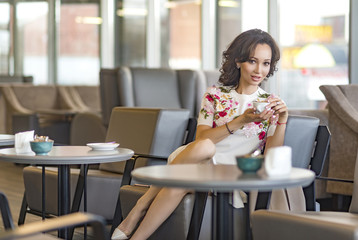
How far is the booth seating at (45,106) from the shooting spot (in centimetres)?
884

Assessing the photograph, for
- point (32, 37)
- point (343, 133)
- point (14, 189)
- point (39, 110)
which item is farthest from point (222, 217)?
point (32, 37)

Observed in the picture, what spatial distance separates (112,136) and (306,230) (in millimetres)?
2326

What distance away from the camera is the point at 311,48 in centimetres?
713

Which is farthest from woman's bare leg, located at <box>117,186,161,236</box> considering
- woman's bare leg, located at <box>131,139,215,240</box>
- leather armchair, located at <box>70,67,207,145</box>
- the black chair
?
leather armchair, located at <box>70,67,207,145</box>

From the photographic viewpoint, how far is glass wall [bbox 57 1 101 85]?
12.3 m

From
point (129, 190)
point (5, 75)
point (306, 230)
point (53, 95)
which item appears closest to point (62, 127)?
point (53, 95)

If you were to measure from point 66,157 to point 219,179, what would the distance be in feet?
3.64

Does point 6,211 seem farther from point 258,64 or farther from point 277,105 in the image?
point 258,64

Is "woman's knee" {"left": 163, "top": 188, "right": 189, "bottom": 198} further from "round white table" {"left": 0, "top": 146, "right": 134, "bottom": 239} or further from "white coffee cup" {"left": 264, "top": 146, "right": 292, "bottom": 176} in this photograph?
"white coffee cup" {"left": 264, "top": 146, "right": 292, "bottom": 176}

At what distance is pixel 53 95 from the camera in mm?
9844

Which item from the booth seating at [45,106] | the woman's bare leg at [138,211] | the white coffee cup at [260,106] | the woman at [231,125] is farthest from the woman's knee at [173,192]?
the booth seating at [45,106]

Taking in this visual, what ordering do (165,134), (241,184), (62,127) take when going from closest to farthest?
(241,184)
(165,134)
(62,127)

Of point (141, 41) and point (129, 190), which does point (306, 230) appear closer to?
point (129, 190)

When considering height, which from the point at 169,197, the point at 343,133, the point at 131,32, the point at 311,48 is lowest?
the point at 169,197
